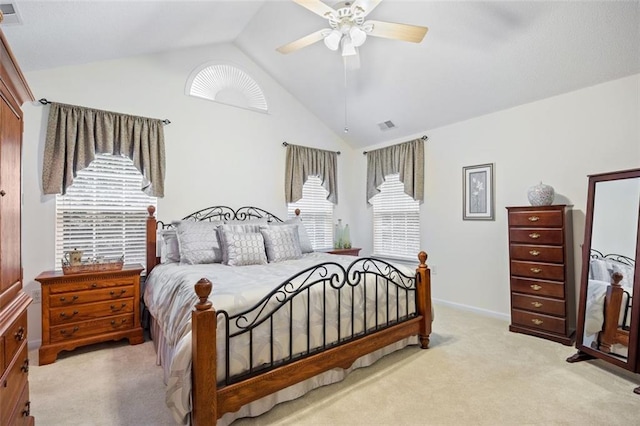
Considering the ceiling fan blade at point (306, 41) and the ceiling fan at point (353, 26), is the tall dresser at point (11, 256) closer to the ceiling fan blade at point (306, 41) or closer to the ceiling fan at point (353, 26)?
the ceiling fan at point (353, 26)

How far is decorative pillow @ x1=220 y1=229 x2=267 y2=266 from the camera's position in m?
3.09

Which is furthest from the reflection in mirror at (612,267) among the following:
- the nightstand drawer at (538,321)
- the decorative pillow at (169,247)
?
the decorative pillow at (169,247)

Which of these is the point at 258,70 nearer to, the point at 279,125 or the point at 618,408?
the point at 279,125

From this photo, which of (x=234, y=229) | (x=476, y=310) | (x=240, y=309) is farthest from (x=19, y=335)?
(x=476, y=310)

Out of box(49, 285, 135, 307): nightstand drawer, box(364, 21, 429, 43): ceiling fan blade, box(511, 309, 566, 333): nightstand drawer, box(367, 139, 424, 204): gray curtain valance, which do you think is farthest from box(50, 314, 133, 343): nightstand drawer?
box(511, 309, 566, 333): nightstand drawer

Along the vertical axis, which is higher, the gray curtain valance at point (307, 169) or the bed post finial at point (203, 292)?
the gray curtain valance at point (307, 169)

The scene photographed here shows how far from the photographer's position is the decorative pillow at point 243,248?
3095 mm

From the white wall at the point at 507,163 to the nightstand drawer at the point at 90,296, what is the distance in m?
3.79

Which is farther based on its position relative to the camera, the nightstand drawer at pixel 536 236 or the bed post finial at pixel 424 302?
the nightstand drawer at pixel 536 236

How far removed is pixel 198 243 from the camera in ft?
10.4

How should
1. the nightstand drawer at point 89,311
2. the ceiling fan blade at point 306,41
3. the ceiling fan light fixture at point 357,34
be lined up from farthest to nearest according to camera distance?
the nightstand drawer at point 89,311, the ceiling fan blade at point 306,41, the ceiling fan light fixture at point 357,34

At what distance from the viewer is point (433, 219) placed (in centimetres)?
445

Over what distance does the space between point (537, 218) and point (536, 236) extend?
0.18 metres

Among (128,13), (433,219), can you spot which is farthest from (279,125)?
(433,219)
